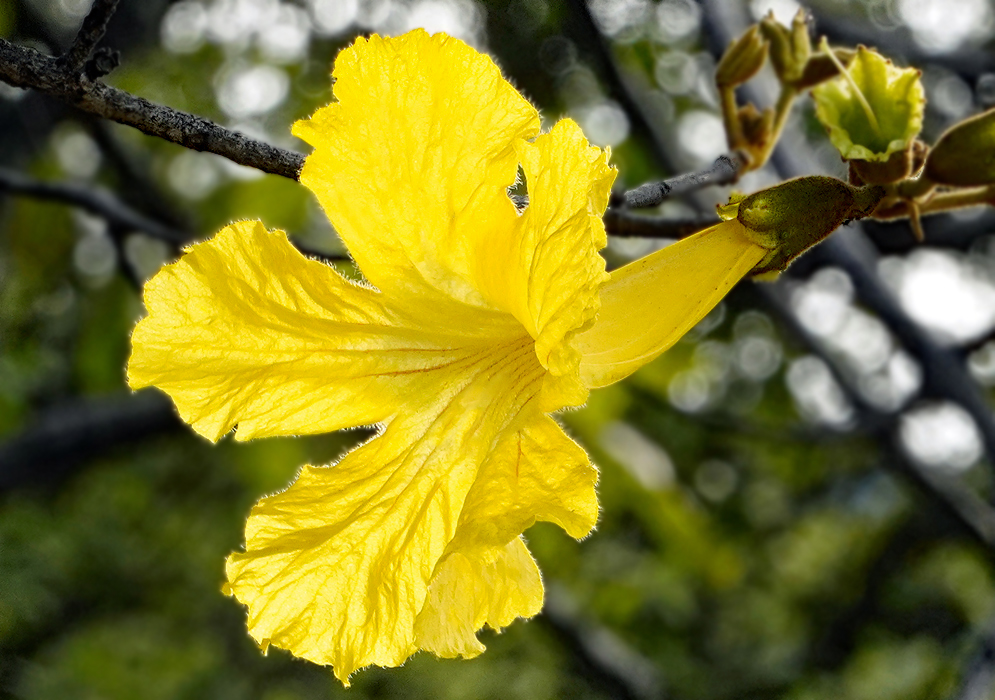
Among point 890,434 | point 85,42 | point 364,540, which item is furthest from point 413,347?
point 890,434

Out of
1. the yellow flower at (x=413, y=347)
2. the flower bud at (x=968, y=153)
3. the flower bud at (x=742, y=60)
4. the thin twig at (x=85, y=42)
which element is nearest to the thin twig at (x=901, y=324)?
the flower bud at (x=742, y=60)

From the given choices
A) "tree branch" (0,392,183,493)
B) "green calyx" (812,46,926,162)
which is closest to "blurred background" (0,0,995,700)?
"tree branch" (0,392,183,493)

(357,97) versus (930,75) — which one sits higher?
(357,97)

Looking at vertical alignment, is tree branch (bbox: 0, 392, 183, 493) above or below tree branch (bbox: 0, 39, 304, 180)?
below

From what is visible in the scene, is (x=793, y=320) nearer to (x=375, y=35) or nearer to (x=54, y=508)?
(x=375, y=35)

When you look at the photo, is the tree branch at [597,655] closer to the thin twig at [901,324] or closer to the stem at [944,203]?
the thin twig at [901,324]

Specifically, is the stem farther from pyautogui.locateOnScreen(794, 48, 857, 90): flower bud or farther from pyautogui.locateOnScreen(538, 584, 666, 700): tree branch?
pyautogui.locateOnScreen(538, 584, 666, 700): tree branch

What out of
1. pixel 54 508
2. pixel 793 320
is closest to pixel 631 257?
pixel 793 320
